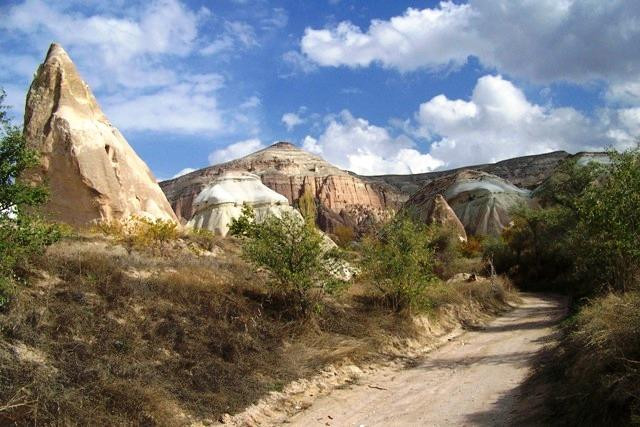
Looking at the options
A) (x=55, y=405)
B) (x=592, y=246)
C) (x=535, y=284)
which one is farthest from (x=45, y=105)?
(x=535, y=284)

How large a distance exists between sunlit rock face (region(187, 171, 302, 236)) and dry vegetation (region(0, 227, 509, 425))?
2405cm

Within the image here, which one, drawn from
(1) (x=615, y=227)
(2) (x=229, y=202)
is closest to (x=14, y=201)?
(1) (x=615, y=227)

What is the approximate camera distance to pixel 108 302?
30.6ft

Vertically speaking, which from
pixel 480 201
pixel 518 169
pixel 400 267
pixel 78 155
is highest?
pixel 518 169

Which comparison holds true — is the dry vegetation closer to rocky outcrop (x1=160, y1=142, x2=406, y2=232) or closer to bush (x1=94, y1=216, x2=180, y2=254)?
bush (x1=94, y1=216, x2=180, y2=254)

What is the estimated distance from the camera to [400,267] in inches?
560

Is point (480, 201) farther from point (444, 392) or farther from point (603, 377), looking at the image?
point (603, 377)

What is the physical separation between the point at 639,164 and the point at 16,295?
1326 cm

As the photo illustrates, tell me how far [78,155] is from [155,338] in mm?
10585

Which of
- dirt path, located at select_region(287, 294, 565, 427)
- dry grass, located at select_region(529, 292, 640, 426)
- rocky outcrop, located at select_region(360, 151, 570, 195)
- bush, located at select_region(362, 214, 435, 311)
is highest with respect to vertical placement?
rocky outcrop, located at select_region(360, 151, 570, 195)

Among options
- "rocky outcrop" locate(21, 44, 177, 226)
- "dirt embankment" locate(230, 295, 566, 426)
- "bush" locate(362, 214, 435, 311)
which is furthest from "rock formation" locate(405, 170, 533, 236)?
"dirt embankment" locate(230, 295, 566, 426)

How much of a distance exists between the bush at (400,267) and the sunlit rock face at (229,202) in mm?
21416

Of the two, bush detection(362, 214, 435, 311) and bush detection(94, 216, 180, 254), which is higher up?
bush detection(94, 216, 180, 254)

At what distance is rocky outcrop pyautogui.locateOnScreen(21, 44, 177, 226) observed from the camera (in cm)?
1736
